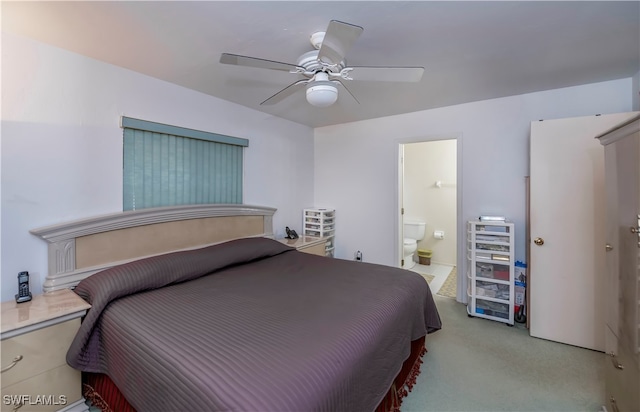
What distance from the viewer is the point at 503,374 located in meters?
1.95

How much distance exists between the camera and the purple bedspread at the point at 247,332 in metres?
0.97

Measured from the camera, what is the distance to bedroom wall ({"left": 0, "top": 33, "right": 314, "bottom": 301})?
68.6 inches

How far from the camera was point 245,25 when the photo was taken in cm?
167

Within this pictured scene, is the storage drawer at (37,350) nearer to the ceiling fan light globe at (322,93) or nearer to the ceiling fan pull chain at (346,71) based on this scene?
the ceiling fan light globe at (322,93)

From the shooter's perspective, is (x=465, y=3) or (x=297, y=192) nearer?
(x=465, y=3)

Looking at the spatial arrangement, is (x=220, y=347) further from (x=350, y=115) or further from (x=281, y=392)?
(x=350, y=115)

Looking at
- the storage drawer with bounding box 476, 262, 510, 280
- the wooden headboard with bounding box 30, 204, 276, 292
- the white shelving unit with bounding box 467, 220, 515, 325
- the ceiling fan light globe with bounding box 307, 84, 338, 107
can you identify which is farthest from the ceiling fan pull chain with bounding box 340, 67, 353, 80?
the storage drawer with bounding box 476, 262, 510, 280

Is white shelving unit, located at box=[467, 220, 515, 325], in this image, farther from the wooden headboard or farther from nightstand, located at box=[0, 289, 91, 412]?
nightstand, located at box=[0, 289, 91, 412]

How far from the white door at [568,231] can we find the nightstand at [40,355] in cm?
349

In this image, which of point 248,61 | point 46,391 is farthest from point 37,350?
point 248,61

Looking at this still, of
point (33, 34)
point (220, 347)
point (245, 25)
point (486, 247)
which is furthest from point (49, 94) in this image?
point (486, 247)

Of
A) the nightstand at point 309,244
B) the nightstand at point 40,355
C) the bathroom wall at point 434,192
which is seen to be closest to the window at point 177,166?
the nightstand at point 309,244

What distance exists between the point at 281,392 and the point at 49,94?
245cm

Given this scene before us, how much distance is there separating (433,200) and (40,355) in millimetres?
5177
